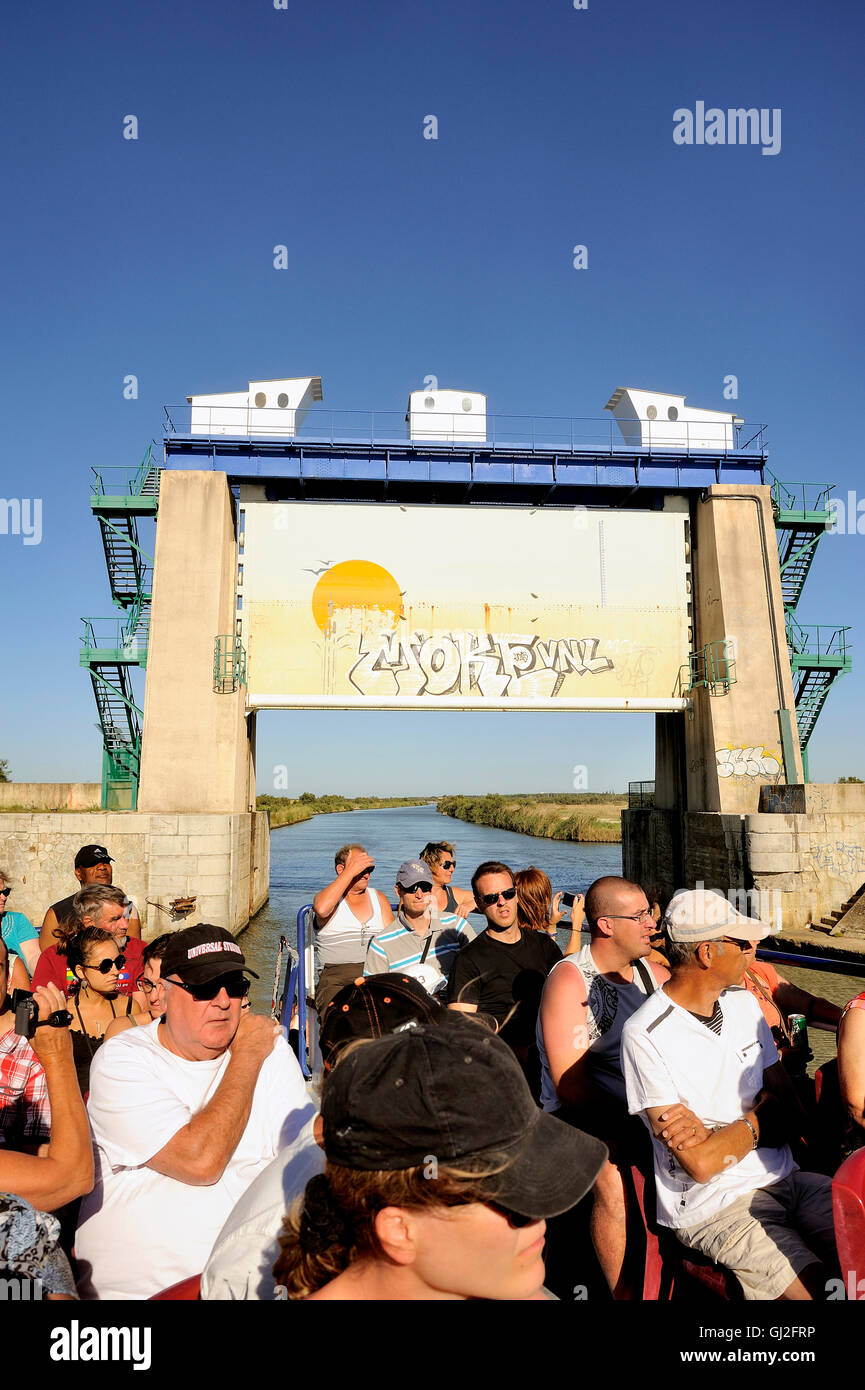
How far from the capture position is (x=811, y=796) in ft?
57.7

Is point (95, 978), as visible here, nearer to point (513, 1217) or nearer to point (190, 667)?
point (513, 1217)

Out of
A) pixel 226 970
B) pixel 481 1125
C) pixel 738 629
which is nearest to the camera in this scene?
pixel 481 1125

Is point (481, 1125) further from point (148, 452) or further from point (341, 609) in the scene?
point (148, 452)

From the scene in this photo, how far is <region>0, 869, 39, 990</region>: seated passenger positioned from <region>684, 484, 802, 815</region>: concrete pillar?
56.1 feet

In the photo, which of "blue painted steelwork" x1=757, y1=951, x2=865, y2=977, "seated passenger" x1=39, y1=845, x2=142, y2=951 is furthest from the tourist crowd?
"seated passenger" x1=39, y1=845, x2=142, y2=951

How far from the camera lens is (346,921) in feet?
21.2

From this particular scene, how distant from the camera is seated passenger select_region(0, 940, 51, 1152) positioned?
122 inches

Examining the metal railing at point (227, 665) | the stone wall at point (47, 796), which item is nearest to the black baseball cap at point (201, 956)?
the metal railing at point (227, 665)

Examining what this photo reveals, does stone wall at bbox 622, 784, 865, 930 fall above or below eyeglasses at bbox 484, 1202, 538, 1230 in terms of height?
below

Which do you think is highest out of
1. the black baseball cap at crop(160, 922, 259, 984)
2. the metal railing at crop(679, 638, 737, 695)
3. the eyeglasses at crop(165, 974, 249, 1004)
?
the metal railing at crop(679, 638, 737, 695)

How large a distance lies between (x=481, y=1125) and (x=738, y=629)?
21.0m

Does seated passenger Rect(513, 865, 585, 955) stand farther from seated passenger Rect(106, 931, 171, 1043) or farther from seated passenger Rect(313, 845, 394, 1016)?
seated passenger Rect(106, 931, 171, 1043)

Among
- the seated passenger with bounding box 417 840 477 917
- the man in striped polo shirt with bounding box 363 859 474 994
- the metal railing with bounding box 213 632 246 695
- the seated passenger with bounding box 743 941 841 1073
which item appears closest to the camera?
the seated passenger with bounding box 743 941 841 1073
